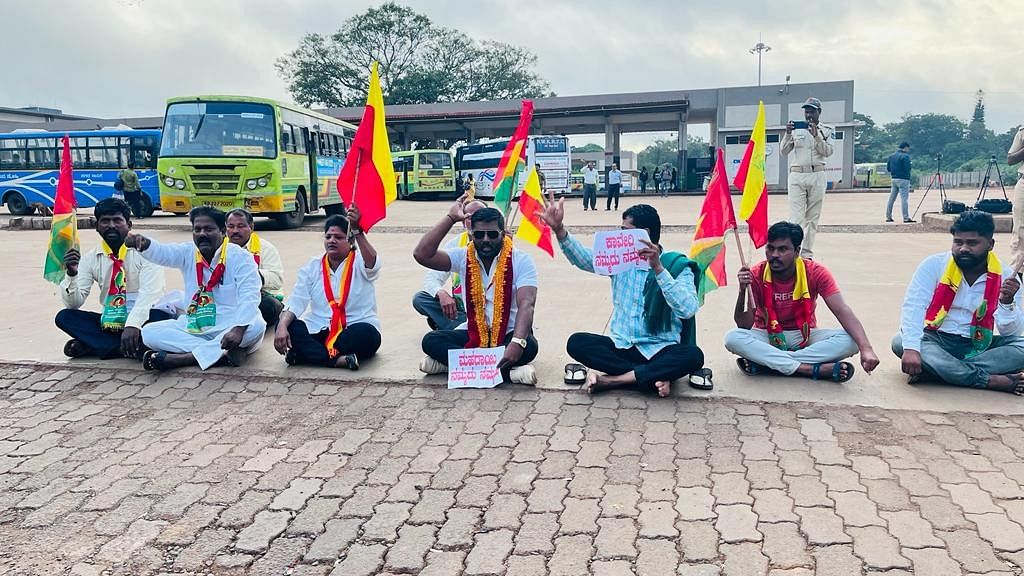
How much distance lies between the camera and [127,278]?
5.47 metres

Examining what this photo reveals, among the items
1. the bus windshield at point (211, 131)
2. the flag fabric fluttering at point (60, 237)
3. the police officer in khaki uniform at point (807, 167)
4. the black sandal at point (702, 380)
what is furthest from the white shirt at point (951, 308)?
the bus windshield at point (211, 131)

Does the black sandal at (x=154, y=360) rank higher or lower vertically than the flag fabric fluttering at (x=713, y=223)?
lower

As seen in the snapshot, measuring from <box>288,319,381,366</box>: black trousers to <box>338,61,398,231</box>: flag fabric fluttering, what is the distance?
0.73 meters

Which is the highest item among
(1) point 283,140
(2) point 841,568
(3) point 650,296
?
(1) point 283,140

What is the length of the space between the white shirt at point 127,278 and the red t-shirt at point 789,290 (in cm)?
419

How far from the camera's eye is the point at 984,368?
175 inches

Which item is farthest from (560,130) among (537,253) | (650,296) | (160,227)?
(650,296)

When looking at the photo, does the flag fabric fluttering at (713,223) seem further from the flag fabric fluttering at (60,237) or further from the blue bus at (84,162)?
the blue bus at (84,162)

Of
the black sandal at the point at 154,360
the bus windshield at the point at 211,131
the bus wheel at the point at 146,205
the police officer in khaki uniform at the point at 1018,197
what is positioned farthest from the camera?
the bus wheel at the point at 146,205

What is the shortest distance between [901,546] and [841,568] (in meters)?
0.31

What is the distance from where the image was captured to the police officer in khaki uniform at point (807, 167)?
341 inches

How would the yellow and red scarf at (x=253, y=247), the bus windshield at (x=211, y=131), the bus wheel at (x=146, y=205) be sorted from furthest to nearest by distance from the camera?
the bus wheel at (x=146, y=205) < the bus windshield at (x=211, y=131) < the yellow and red scarf at (x=253, y=247)

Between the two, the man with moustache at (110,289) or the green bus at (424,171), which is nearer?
the man with moustache at (110,289)

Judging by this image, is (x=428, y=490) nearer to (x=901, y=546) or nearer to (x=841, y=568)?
(x=841, y=568)
